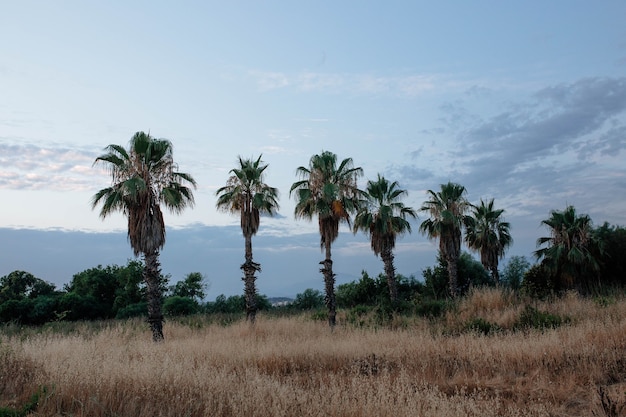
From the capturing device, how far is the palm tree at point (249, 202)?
1198 inches

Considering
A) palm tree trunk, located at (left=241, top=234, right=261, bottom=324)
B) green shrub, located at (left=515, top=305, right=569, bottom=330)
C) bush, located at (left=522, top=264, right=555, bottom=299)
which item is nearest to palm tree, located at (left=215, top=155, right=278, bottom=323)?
palm tree trunk, located at (left=241, top=234, right=261, bottom=324)

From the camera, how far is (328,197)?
29828mm

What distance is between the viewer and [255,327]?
25.5 meters

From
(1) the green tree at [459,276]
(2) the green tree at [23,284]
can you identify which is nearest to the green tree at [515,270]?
(1) the green tree at [459,276]

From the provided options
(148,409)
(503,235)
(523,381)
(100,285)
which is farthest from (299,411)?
(100,285)

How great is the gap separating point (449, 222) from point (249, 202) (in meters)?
18.6

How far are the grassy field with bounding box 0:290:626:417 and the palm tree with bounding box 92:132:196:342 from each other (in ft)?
13.6

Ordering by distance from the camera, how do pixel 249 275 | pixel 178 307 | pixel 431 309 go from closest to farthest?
1. pixel 431 309
2. pixel 249 275
3. pixel 178 307

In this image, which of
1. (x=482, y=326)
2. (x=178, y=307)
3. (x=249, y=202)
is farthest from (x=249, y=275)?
(x=178, y=307)

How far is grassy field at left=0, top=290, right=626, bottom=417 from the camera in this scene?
7660 mm

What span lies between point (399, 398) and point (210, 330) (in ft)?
60.9

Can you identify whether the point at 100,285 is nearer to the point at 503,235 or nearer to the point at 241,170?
the point at 241,170

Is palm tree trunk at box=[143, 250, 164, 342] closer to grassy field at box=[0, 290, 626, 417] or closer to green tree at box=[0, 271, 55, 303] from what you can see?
grassy field at box=[0, 290, 626, 417]

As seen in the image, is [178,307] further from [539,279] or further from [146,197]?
[539,279]
